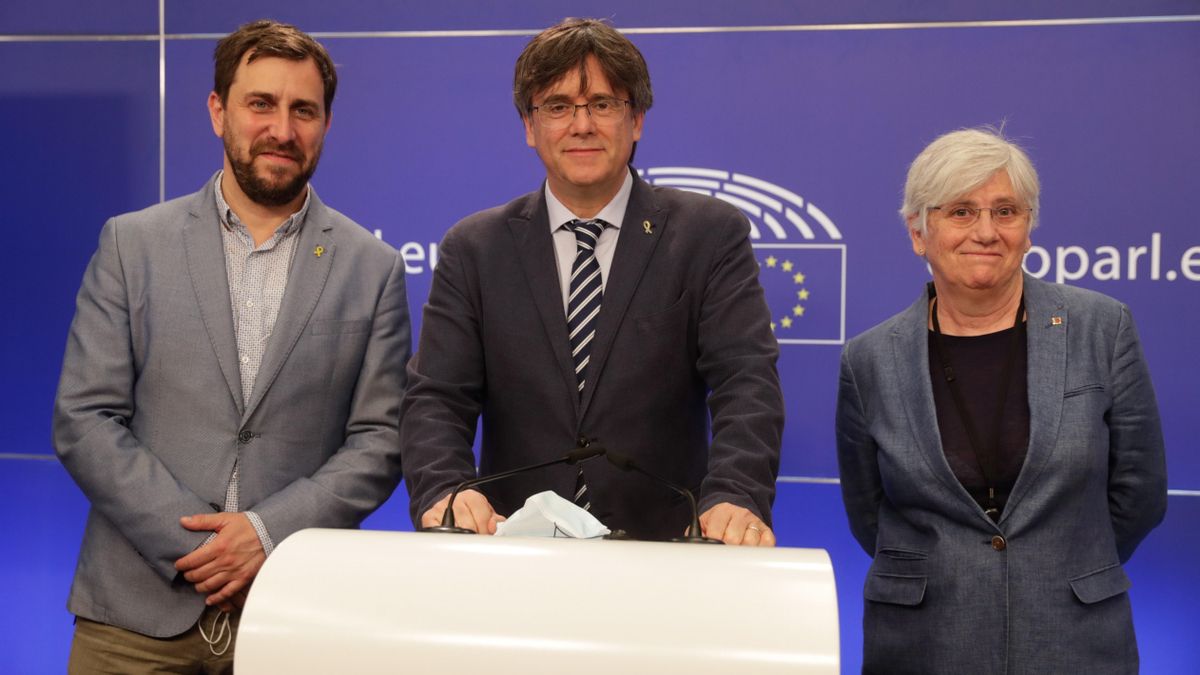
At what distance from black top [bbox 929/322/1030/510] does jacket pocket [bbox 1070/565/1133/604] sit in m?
0.21

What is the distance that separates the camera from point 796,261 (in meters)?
4.22

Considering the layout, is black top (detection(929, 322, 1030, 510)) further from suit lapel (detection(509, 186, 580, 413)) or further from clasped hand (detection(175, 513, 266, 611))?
clasped hand (detection(175, 513, 266, 611))

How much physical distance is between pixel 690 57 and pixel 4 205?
9.07 ft

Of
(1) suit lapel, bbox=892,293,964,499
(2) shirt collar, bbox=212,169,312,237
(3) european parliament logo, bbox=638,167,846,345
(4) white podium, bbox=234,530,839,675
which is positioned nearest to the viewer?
(4) white podium, bbox=234,530,839,675

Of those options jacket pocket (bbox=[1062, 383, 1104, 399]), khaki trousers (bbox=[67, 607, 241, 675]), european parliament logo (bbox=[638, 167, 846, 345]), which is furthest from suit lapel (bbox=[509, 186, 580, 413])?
european parliament logo (bbox=[638, 167, 846, 345])

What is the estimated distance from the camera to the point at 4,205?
15.6ft

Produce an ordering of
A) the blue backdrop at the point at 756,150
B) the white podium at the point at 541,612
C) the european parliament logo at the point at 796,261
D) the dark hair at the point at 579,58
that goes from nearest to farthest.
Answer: the white podium at the point at 541,612 → the dark hair at the point at 579,58 → the blue backdrop at the point at 756,150 → the european parliament logo at the point at 796,261

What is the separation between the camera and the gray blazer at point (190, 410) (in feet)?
7.98

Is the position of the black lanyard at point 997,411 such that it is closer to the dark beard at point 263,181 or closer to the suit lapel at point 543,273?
the suit lapel at point 543,273

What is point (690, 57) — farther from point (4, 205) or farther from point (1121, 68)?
point (4, 205)

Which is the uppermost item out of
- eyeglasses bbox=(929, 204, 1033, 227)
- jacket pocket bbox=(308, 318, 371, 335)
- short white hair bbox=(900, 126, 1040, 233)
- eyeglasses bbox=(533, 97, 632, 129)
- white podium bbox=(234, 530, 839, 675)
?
eyeglasses bbox=(533, 97, 632, 129)

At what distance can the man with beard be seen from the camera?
243 cm

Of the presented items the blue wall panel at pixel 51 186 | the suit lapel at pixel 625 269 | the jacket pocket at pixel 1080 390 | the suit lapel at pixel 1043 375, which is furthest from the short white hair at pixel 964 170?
the blue wall panel at pixel 51 186

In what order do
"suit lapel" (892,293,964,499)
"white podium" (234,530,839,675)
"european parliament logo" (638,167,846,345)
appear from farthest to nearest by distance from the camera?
"european parliament logo" (638,167,846,345) < "suit lapel" (892,293,964,499) < "white podium" (234,530,839,675)
